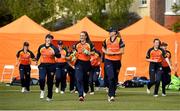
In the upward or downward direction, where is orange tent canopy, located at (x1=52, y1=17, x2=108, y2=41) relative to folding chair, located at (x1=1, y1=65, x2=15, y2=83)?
upward

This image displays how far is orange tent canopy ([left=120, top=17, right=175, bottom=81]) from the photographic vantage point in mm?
37156

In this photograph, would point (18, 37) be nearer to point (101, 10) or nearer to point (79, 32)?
point (79, 32)

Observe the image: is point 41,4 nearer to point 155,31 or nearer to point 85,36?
point 155,31

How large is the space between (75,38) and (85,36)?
1656cm

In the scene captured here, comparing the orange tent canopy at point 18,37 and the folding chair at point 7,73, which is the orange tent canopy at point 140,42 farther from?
the folding chair at point 7,73

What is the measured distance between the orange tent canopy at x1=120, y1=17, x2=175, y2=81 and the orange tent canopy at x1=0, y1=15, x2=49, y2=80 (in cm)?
457

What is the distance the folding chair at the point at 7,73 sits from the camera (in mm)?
37406

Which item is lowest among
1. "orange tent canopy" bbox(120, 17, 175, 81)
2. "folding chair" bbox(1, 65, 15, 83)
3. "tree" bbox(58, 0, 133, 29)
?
"folding chair" bbox(1, 65, 15, 83)

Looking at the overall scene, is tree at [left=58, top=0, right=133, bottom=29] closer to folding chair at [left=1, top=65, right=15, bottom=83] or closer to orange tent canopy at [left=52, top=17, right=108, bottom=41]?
orange tent canopy at [left=52, top=17, right=108, bottom=41]

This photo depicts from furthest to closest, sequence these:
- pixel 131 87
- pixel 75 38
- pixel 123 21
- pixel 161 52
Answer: pixel 123 21 → pixel 75 38 → pixel 131 87 → pixel 161 52

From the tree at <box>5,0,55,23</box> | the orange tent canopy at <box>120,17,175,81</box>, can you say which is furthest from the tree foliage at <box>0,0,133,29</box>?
the orange tent canopy at <box>120,17,175,81</box>

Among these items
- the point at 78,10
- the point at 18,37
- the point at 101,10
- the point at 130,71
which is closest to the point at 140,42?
the point at 130,71

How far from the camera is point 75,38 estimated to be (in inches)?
1453

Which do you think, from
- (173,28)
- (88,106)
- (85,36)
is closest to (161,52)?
(85,36)
